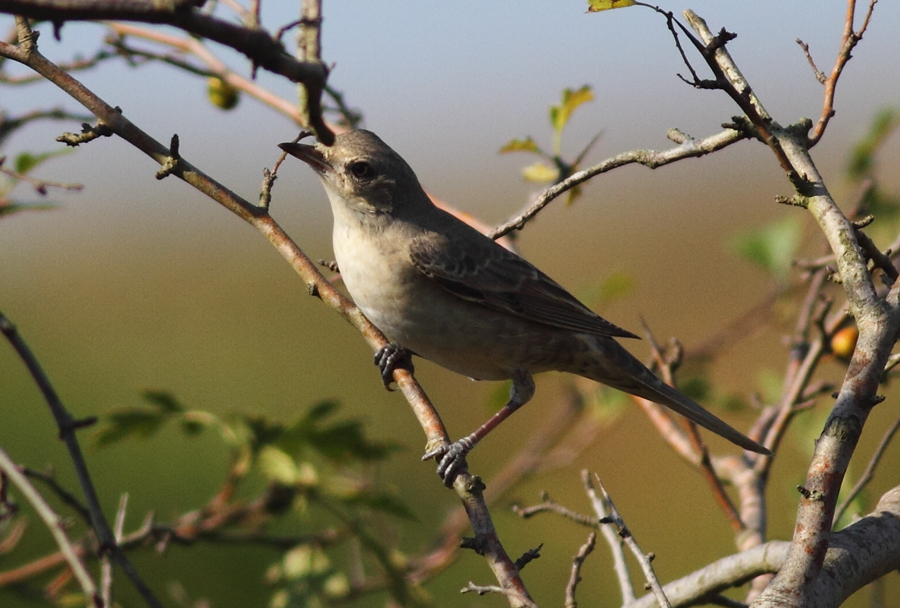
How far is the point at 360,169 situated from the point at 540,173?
1026 millimetres

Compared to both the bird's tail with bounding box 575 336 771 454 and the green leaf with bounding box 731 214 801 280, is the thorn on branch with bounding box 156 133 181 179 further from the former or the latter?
the green leaf with bounding box 731 214 801 280

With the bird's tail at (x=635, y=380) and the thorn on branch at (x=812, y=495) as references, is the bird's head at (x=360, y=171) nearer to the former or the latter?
the bird's tail at (x=635, y=380)

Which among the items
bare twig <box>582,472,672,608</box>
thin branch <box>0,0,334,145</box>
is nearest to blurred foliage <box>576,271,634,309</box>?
bare twig <box>582,472,672,608</box>

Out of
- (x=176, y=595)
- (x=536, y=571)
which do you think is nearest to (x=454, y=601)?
(x=536, y=571)

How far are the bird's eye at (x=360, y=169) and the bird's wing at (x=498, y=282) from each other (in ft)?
1.36

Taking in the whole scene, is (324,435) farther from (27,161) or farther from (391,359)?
(27,161)

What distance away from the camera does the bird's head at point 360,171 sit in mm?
4555

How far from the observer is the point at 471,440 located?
4.08m

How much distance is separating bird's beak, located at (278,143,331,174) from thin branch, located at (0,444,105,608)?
61.5 inches

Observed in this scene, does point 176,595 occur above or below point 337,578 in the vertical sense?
above

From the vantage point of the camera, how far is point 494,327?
4656 mm

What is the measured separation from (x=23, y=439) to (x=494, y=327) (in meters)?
5.67

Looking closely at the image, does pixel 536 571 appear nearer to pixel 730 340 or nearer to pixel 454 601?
pixel 454 601

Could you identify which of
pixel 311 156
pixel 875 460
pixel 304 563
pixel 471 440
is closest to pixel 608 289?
pixel 471 440
